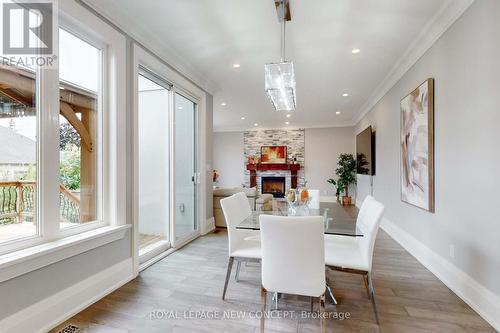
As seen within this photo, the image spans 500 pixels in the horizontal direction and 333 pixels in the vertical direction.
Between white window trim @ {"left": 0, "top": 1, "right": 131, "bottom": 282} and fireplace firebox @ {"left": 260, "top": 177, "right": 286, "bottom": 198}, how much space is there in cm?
688

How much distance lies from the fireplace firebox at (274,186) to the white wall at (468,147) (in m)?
5.97

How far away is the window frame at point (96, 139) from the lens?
6.01 feet

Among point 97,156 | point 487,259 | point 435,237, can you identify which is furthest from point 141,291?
point 435,237

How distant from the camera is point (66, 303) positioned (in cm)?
191

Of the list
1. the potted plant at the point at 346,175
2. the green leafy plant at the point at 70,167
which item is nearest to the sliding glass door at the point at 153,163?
the green leafy plant at the point at 70,167

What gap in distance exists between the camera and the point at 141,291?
7.61 ft

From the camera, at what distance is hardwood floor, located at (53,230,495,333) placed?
1805mm

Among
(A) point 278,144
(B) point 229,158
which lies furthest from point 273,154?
(B) point 229,158

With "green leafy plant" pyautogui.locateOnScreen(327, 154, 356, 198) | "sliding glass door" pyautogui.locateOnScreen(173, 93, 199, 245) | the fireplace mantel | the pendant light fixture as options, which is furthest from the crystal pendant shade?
the fireplace mantel

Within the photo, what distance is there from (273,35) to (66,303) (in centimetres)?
327

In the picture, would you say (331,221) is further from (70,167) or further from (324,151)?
(324,151)

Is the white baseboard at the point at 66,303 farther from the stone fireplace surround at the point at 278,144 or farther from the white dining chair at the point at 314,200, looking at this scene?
the stone fireplace surround at the point at 278,144

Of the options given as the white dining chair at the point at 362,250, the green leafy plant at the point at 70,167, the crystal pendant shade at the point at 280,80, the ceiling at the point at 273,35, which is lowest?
the white dining chair at the point at 362,250

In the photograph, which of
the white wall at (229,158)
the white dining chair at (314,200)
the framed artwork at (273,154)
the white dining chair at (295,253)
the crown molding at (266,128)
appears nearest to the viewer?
the white dining chair at (295,253)
